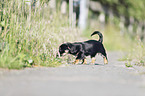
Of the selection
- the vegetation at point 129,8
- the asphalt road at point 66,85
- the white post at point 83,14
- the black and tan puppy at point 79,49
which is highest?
the vegetation at point 129,8

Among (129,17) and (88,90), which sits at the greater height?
(129,17)

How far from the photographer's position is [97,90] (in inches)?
121

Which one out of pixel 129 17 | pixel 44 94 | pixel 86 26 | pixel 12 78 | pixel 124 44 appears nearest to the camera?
pixel 44 94

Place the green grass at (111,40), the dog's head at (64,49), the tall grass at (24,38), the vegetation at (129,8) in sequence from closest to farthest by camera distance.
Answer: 1. the tall grass at (24,38)
2. the dog's head at (64,49)
3. the green grass at (111,40)
4. the vegetation at (129,8)

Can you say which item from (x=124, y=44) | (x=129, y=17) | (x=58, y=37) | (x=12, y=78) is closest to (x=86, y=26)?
(x=124, y=44)

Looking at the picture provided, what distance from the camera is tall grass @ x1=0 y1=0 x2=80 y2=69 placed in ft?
15.3

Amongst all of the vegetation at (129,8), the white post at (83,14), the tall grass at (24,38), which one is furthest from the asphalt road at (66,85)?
the vegetation at (129,8)

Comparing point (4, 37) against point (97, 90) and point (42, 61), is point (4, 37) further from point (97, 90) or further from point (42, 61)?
point (97, 90)

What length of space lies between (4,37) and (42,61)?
767 millimetres

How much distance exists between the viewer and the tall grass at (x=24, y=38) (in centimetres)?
467

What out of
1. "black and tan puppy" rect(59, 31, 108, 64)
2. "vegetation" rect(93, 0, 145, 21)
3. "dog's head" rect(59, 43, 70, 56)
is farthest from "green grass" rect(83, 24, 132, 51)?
"dog's head" rect(59, 43, 70, 56)

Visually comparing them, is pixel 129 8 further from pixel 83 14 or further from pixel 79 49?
pixel 79 49

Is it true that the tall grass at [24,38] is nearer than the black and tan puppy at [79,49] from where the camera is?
Yes

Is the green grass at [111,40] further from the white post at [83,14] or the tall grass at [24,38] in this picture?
the tall grass at [24,38]
